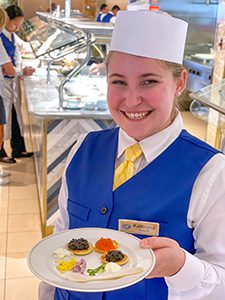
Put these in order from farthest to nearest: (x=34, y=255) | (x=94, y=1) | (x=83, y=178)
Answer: (x=94, y=1) → (x=83, y=178) → (x=34, y=255)

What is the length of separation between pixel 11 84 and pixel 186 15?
3502 mm

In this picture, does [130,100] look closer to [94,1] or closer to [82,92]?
[82,92]

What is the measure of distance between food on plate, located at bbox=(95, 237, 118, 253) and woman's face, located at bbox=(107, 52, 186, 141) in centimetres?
27

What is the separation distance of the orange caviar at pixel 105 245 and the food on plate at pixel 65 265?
0.07 metres

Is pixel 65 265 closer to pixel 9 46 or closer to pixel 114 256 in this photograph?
pixel 114 256

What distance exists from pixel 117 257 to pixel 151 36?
536 millimetres

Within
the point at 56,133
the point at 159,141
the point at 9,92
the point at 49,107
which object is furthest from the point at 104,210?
the point at 9,92

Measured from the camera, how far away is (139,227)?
102 cm

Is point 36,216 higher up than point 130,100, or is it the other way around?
point 130,100

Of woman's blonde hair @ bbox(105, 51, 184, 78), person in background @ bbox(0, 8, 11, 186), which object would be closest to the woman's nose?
woman's blonde hair @ bbox(105, 51, 184, 78)

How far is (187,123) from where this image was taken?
6.59m

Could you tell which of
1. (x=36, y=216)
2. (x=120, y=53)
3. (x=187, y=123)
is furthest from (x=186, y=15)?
(x=120, y=53)

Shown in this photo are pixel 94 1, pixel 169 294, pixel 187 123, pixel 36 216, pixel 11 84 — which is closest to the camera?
pixel 169 294

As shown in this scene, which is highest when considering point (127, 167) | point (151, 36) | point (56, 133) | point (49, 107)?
point (151, 36)
